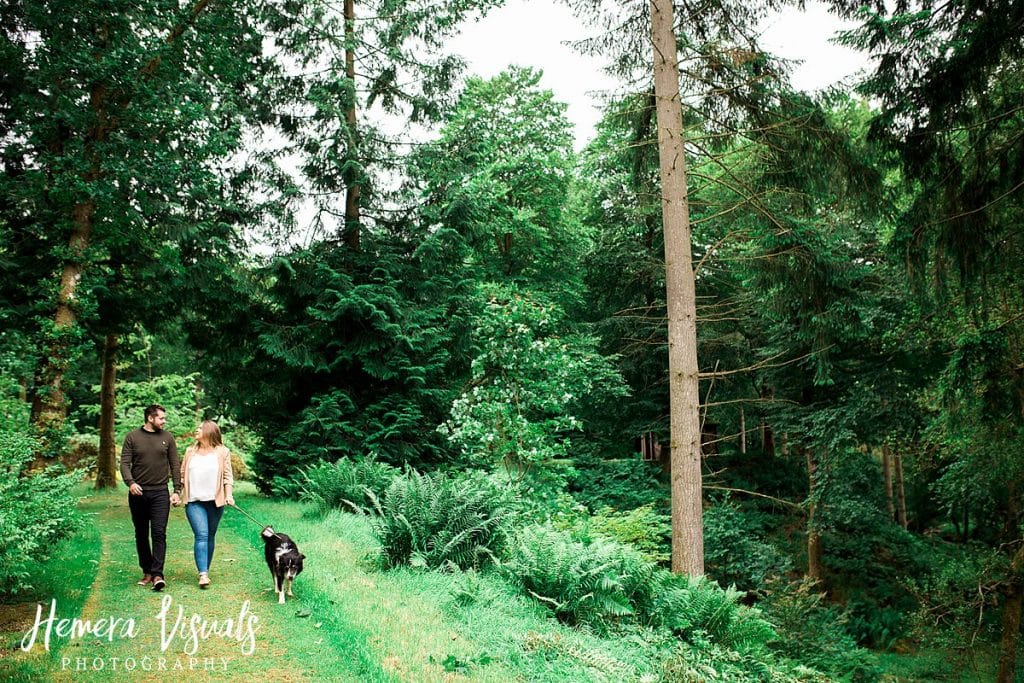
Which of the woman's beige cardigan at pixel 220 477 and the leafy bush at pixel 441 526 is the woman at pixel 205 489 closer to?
the woman's beige cardigan at pixel 220 477

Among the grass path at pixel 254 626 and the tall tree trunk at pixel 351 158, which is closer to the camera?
the grass path at pixel 254 626

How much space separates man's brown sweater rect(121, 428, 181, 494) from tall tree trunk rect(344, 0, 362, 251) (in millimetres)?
9372

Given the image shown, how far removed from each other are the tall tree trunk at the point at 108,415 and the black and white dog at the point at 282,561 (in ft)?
37.6

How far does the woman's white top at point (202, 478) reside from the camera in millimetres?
6625

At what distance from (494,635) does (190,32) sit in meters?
12.0

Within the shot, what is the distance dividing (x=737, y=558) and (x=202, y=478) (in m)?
12.4

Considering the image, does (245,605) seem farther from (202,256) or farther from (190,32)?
(190,32)

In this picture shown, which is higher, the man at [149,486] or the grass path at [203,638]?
the man at [149,486]

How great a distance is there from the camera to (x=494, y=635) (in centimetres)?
539

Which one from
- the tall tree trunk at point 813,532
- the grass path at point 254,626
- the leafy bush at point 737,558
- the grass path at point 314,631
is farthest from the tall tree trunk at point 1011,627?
the grass path at point 254,626

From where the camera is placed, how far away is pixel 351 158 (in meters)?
15.0

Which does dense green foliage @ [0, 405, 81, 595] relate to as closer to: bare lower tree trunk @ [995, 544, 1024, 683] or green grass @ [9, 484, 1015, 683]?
green grass @ [9, 484, 1015, 683]

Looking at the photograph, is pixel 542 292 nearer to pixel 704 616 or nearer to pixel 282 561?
pixel 704 616

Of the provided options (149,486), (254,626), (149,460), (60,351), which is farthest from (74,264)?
(254,626)
